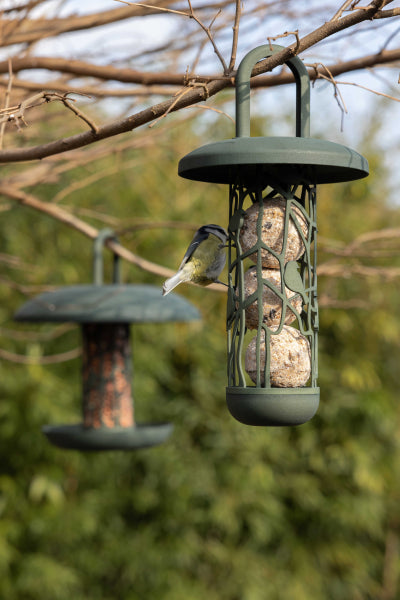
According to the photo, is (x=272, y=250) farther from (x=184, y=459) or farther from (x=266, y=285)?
(x=184, y=459)

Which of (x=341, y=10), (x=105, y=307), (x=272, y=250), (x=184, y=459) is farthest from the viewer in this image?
(x=184, y=459)

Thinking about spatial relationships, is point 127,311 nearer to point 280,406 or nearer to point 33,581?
point 280,406

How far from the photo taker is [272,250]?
4.56 feet

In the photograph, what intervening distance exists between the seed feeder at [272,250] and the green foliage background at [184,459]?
273 cm

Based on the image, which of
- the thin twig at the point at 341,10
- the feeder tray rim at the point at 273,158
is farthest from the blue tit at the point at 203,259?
the thin twig at the point at 341,10

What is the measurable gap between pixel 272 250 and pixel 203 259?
0.68 ft

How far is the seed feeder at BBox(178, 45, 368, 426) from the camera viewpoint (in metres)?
1.30

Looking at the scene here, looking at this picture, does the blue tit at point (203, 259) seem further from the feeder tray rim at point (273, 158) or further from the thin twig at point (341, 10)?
the thin twig at point (341, 10)

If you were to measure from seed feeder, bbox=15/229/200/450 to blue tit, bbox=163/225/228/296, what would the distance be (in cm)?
85

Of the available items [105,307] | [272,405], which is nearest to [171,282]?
[272,405]

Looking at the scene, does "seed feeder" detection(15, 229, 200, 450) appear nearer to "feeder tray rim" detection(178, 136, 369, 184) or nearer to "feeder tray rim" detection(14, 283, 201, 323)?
"feeder tray rim" detection(14, 283, 201, 323)

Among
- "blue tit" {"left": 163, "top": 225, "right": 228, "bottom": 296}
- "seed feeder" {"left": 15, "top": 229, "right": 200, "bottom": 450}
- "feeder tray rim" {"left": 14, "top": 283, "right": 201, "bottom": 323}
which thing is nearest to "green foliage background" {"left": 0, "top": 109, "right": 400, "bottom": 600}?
"seed feeder" {"left": 15, "top": 229, "right": 200, "bottom": 450}

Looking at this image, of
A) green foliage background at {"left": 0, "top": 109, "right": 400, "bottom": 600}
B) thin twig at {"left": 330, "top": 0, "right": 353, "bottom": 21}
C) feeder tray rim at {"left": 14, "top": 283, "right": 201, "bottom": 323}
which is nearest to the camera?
thin twig at {"left": 330, "top": 0, "right": 353, "bottom": 21}

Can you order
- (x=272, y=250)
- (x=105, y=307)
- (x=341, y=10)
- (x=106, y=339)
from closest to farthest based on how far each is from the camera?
1. (x=341, y=10)
2. (x=272, y=250)
3. (x=105, y=307)
4. (x=106, y=339)
